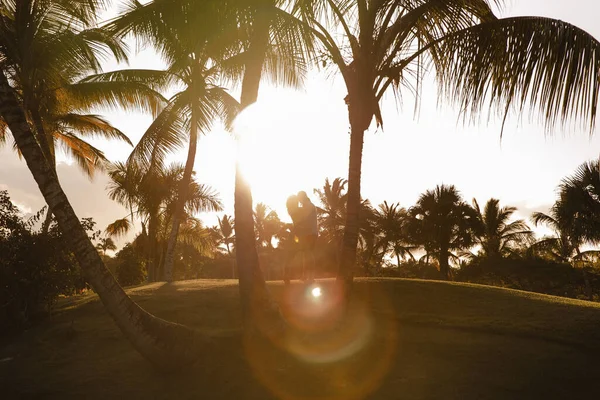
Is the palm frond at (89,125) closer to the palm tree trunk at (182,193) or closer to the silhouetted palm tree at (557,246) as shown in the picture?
the palm tree trunk at (182,193)

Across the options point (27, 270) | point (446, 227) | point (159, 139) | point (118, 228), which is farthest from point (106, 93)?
point (446, 227)

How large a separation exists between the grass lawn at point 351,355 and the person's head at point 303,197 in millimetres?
1840

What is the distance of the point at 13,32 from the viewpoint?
873cm

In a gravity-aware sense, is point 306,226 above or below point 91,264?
above

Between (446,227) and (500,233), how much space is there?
8825 millimetres

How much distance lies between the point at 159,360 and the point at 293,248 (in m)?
3.82

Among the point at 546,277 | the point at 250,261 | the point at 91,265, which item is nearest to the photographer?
the point at 91,265

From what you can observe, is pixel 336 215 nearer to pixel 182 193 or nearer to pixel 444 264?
pixel 444 264

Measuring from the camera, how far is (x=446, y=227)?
109 ft

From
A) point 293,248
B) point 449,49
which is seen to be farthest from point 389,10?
point 293,248

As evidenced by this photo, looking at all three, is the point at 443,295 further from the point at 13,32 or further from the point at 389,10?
the point at 13,32

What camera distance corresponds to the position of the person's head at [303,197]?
27.3 feet

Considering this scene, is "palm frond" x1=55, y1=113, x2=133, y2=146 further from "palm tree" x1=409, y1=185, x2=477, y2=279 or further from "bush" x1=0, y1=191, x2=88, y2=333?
"palm tree" x1=409, y1=185, x2=477, y2=279

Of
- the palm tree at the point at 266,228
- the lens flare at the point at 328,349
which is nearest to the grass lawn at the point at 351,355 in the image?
the lens flare at the point at 328,349
